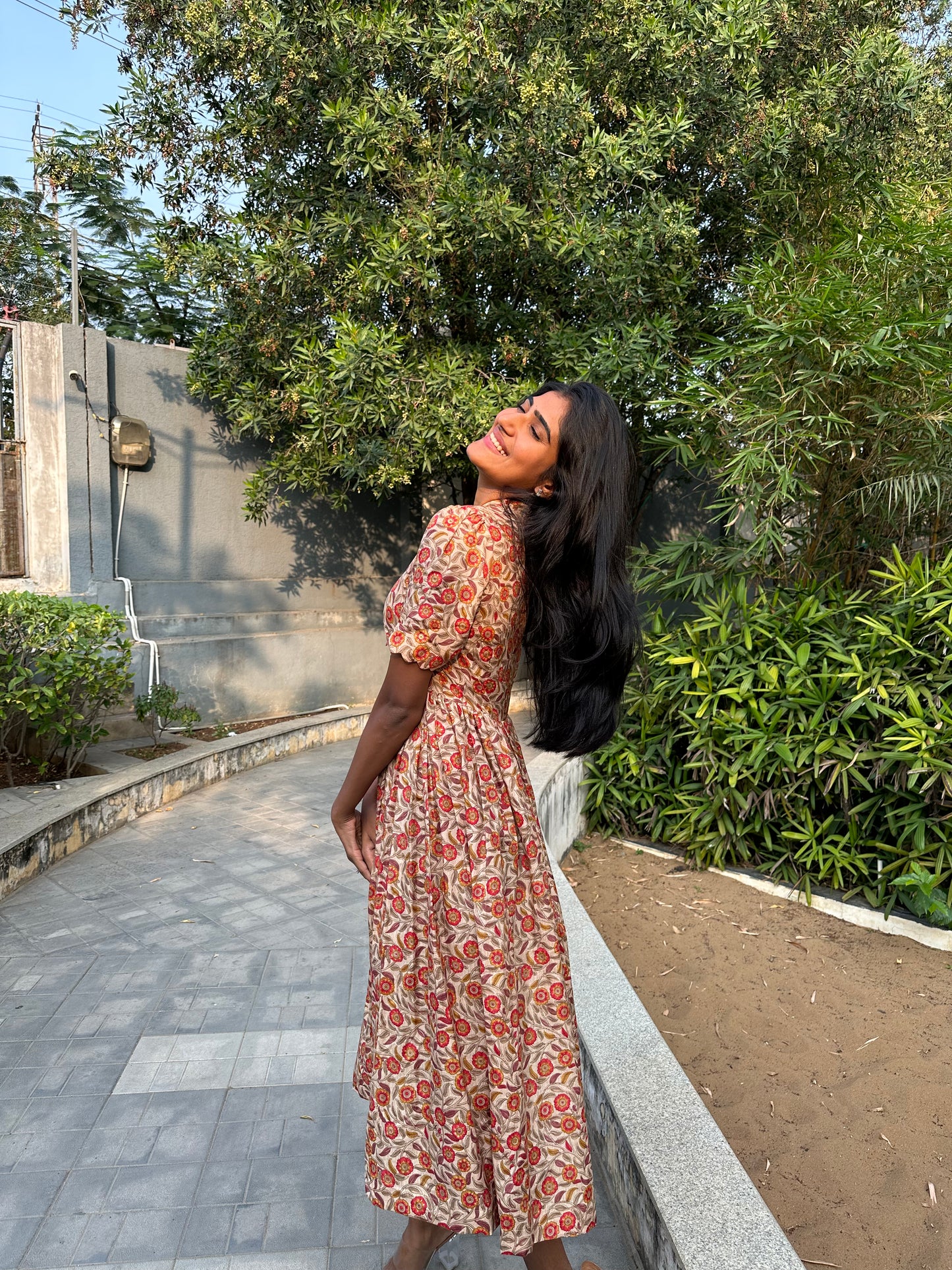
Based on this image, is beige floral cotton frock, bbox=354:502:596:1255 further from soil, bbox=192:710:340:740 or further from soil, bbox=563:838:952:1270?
soil, bbox=192:710:340:740

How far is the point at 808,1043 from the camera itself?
2762mm

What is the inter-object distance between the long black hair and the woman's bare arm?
24 cm

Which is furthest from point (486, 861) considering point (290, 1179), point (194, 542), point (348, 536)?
point (348, 536)

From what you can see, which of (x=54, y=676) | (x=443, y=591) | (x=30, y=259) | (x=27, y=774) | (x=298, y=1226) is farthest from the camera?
(x=30, y=259)

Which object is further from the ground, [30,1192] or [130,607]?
[130,607]

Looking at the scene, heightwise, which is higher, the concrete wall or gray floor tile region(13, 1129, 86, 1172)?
the concrete wall

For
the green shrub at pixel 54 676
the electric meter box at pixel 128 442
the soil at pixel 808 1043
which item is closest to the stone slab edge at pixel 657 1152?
the soil at pixel 808 1043

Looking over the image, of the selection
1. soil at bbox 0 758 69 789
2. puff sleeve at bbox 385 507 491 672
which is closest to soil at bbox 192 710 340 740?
soil at bbox 0 758 69 789

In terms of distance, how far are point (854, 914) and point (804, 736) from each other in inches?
29.5

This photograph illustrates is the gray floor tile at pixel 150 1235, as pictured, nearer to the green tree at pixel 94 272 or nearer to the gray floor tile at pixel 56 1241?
the gray floor tile at pixel 56 1241

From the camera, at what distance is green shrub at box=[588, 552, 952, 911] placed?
3.53 meters

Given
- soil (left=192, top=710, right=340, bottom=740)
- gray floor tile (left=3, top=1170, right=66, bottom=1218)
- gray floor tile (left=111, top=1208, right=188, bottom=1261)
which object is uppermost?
gray floor tile (left=111, top=1208, right=188, bottom=1261)

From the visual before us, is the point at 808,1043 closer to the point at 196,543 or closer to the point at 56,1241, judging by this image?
the point at 56,1241

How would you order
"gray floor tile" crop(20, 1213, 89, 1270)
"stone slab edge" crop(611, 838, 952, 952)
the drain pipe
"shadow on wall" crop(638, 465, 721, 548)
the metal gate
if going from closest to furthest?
"gray floor tile" crop(20, 1213, 89, 1270) < "stone slab edge" crop(611, 838, 952, 952) < the metal gate < the drain pipe < "shadow on wall" crop(638, 465, 721, 548)
